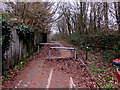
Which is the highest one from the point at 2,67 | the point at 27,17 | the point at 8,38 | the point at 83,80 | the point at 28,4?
the point at 28,4

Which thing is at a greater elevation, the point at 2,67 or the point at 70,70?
the point at 2,67

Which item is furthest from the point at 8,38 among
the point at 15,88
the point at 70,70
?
the point at 70,70

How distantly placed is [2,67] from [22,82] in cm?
91

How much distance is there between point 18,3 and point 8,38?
5.22 metres

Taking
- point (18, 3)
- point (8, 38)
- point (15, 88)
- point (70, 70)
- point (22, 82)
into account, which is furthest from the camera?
point (18, 3)

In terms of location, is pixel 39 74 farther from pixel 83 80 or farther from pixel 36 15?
pixel 36 15

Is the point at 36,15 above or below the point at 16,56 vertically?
above

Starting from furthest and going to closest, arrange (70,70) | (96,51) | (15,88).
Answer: (96,51)
(70,70)
(15,88)

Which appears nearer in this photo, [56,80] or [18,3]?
[56,80]

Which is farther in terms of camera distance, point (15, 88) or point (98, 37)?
point (98, 37)

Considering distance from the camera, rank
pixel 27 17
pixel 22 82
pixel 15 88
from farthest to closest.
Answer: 1. pixel 27 17
2. pixel 22 82
3. pixel 15 88

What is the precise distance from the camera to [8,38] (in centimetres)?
427

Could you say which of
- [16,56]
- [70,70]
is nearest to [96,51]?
[70,70]

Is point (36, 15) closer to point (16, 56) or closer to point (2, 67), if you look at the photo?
point (16, 56)
